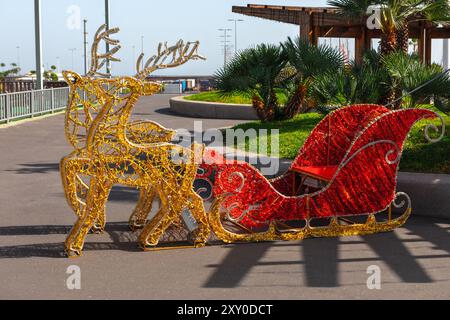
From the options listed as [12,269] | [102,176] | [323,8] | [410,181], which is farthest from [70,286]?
[323,8]

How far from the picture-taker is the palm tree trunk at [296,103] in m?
16.7

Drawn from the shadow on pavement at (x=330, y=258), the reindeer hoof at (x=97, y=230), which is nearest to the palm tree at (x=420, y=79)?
the shadow on pavement at (x=330, y=258)

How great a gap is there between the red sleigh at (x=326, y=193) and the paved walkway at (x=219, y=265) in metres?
0.18

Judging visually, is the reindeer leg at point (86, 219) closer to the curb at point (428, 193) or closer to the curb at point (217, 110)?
the curb at point (428, 193)

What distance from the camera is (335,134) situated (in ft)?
28.6

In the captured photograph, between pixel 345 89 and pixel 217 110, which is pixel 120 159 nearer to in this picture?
pixel 345 89

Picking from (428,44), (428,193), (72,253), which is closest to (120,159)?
(72,253)

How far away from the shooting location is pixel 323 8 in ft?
84.7

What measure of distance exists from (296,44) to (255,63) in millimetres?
1005

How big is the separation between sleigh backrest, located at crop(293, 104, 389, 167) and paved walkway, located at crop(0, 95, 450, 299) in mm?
1247

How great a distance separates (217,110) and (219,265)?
64.6 ft

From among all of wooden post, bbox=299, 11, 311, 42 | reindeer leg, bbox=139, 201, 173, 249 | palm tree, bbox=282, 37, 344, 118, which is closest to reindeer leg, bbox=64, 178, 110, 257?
reindeer leg, bbox=139, 201, 173, 249

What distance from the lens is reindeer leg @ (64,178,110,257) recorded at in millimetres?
6816

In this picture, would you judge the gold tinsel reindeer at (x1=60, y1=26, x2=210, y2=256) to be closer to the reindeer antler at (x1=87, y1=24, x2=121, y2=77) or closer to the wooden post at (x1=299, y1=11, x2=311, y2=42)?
the reindeer antler at (x1=87, y1=24, x2=121, y2=77)
